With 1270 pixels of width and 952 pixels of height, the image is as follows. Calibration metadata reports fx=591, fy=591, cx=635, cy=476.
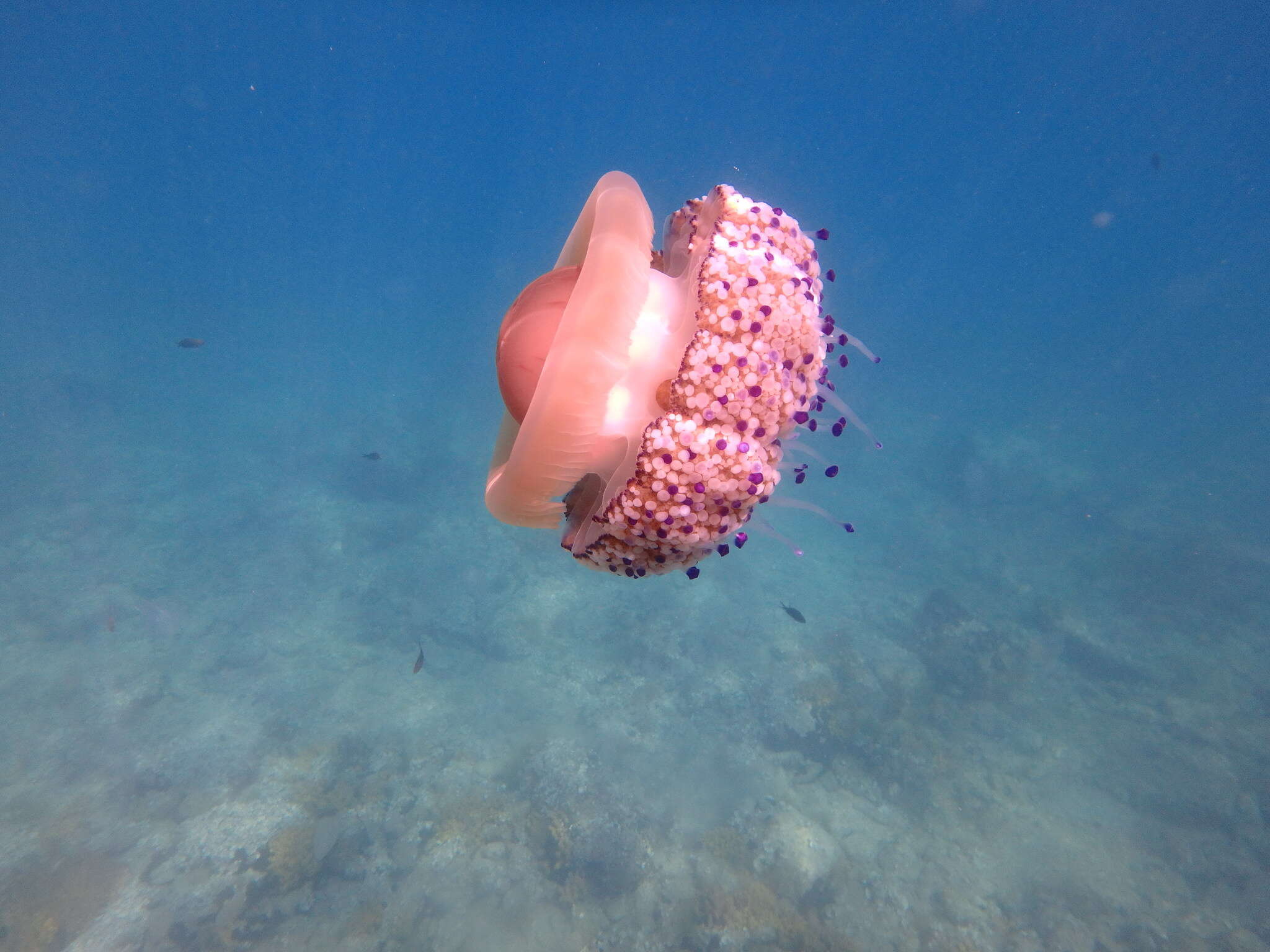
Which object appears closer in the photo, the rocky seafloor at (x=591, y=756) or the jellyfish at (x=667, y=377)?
the jellyfish at (x=667, y=377)

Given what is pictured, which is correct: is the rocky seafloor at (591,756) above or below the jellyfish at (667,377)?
below

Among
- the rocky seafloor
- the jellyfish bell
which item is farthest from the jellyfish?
the rocky seafloor

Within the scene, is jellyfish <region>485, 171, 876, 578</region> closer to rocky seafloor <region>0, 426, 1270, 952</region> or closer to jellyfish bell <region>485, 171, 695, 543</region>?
jellyfish bell <region>485, 171, 695, 543</region>

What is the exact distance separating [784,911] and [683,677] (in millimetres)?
3930

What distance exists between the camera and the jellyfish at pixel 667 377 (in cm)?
175

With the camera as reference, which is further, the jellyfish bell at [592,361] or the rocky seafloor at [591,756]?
the rocky seafloor at [591,756]

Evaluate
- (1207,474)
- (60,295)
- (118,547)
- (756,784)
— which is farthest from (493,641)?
(60,295)

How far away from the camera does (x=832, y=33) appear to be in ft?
155

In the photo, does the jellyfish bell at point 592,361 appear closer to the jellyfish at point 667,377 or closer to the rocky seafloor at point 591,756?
the jellyfish at point 667,377

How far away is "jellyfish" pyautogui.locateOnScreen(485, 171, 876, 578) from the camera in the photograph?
1746 millimetres

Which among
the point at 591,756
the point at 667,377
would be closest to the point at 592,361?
the point at 667,377

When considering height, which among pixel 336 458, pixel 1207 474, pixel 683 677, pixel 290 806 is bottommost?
pixel 336 458

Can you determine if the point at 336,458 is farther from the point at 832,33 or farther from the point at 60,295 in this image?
the point at 832,33

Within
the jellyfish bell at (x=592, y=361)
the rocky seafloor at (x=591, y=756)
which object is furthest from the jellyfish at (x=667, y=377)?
the rocky seafloor at (x=591, y=756)
